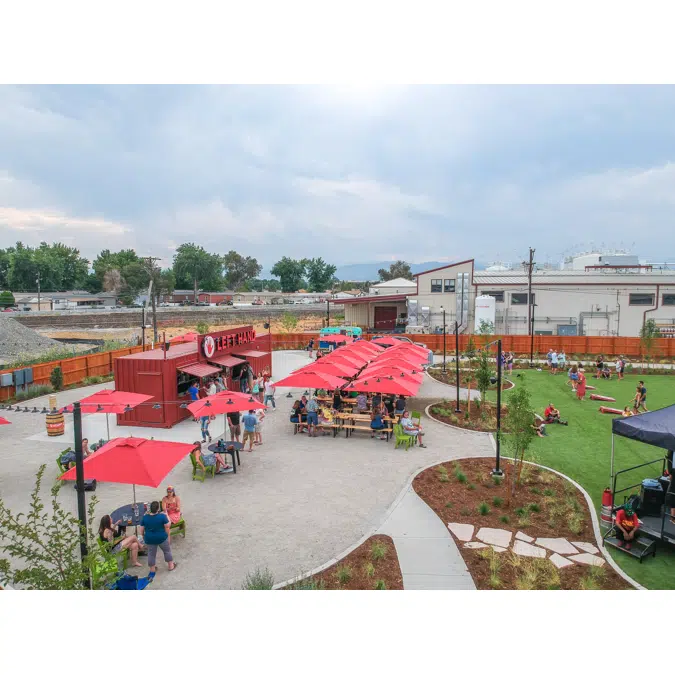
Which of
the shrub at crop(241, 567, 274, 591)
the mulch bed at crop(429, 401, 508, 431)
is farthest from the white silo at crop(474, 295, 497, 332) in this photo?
the shrub at crop(241, 567, 274, 591)

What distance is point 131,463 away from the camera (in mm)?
9594

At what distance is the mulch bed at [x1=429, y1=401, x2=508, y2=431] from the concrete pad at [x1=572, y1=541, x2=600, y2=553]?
26.9ft

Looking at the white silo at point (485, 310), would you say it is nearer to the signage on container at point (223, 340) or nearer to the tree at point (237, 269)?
the signage on container at point (223, 340)

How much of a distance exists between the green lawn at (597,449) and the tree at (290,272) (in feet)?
410

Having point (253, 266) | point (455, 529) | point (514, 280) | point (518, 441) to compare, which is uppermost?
point (253, 266)

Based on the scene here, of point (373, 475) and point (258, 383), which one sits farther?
point (258, 383)

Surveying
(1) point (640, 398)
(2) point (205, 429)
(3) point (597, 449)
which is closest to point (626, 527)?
(3) point (597, 449)

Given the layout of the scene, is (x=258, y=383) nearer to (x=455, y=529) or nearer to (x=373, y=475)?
(x=373, y=475)

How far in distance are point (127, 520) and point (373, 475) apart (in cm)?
634

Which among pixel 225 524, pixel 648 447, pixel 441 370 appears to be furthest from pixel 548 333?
pixel 225 524

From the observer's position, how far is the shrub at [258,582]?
26.7 ft

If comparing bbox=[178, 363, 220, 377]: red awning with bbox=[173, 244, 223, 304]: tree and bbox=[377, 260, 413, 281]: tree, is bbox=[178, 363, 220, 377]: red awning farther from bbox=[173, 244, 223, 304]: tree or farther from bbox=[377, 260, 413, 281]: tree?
bbox=[377, 260, 413, 281]: tree

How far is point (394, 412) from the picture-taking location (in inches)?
723

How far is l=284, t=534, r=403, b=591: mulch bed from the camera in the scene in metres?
8.33
